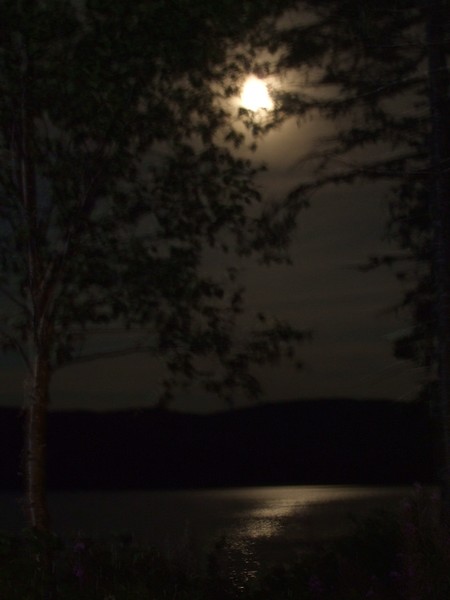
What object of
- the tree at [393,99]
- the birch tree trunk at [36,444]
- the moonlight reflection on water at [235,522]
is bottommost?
the moonlight reflection on water at [235,522]

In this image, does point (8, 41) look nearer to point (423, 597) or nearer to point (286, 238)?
point (286, 238)

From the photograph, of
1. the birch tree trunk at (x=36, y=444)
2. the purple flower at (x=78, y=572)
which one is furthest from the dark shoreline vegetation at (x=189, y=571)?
the birch tree trunk at (x=36, y=444)

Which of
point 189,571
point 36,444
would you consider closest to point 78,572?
point 189,571

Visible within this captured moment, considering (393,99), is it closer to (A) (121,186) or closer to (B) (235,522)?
(A) (121,186)

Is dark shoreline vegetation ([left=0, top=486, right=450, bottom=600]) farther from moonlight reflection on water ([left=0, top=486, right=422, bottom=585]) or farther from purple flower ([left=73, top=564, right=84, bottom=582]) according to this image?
moonlight reflection on water ([left=0, top=486, right=422, bottom=585])

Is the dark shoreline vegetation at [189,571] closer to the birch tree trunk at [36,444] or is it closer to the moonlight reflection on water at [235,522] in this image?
the moonlight reflection on water at [235,522]

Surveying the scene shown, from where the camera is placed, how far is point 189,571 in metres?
11.8

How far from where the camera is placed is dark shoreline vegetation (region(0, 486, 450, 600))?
11.0 metres

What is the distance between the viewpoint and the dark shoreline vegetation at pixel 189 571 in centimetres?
1103

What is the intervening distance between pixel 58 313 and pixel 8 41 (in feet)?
11.0

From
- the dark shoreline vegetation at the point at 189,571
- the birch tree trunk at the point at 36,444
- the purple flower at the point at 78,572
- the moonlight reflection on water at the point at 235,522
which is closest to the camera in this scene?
the dark shoreline vegetation at the point at 189,571

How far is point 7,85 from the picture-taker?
13.2 metres

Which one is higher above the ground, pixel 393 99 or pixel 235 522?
pixel 393 99

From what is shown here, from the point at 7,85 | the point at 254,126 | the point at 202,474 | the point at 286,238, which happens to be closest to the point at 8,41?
the point at 7,85
